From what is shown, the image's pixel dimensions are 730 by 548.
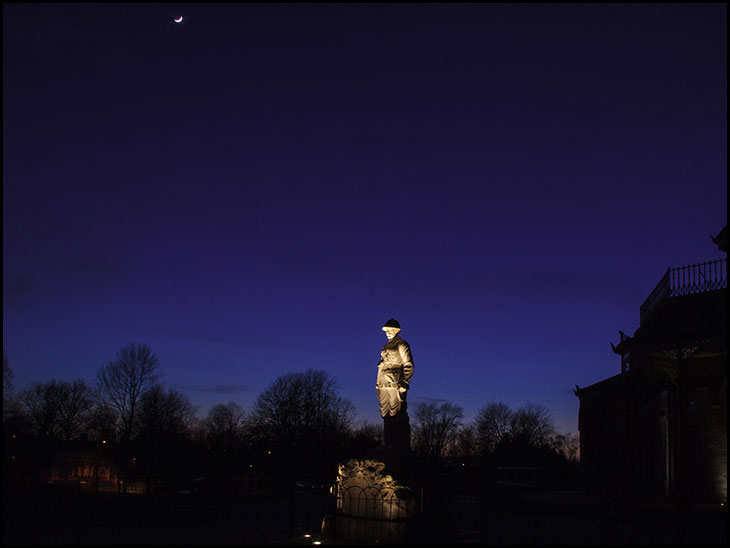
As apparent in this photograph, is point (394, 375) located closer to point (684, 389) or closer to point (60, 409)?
point (684, 389)

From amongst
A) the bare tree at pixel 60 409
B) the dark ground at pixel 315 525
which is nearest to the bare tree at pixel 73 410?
the bare tree at pixel 60 409

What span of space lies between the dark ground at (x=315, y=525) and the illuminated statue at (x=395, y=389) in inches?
65.8

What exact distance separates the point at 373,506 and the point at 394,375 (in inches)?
107

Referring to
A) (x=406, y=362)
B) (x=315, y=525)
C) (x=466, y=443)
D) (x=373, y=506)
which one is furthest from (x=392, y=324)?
(x=466, y=443)

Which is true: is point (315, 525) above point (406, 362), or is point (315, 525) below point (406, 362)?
below

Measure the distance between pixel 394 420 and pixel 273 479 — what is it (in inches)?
1608

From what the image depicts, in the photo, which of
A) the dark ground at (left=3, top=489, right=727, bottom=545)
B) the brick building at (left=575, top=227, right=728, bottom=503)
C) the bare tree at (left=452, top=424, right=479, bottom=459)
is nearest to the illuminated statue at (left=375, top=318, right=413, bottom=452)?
the dark ground at (left=3, top=489, right=727, bottom=545)

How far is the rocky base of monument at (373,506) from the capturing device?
38.0 ft

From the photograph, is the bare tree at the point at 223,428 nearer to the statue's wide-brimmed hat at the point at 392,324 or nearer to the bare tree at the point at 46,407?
the bare tree at the point at 46,407

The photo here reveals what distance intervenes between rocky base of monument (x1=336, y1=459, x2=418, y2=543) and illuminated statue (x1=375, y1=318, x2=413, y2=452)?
0.77 meters

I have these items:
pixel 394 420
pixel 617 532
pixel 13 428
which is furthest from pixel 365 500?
pixel 13 428

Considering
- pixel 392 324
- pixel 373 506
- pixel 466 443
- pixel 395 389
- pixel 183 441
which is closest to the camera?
pixel 373 506

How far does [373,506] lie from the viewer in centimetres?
1188

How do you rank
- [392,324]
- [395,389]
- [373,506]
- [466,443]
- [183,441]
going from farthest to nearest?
[466,443]
[183,441]
[392,324]
[395,389]
[373,506]
